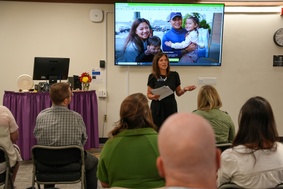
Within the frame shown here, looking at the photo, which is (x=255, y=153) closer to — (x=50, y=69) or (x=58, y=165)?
(x=58, y=165)

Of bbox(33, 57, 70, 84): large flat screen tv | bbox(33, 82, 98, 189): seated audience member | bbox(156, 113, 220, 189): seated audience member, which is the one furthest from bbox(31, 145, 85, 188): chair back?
bbox(33, 57, 70, 84): large flat screen tv

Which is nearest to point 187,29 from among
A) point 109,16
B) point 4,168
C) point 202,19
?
point 202,19

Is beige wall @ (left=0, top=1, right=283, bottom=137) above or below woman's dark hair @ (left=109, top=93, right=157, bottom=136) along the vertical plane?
above

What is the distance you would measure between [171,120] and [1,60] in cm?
498

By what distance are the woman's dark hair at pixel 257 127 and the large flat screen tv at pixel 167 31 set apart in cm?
332

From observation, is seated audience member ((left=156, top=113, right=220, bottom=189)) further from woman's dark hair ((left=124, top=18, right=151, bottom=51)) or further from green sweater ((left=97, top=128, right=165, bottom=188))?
woman's dark hair ((left=124, top=18, right=151, bottom=51))

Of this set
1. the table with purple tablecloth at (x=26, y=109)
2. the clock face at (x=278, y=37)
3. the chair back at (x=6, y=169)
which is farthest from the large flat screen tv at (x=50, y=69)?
the clock face at (x=278, y=37)

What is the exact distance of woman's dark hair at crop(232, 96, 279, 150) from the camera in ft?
5.54

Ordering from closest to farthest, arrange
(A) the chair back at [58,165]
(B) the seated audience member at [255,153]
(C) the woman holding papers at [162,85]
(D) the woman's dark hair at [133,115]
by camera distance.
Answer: (B) the seated audience member at [255,153] < (D) the woman's dark hair at [133,115] < (A) the chair back at [58,165] < (C) the woman holding papers at [162,85]

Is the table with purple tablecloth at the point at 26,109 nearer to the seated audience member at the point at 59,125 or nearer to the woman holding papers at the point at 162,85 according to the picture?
the woman holding papers at the point at 162,85

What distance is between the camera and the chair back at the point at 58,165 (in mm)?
2354

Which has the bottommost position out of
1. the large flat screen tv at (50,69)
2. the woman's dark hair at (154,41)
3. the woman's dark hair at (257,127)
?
the woman's dark hair at (257,127)

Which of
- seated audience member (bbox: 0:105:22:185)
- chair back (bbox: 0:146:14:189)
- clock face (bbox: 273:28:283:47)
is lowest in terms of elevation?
chair back (bbox: 0:146:14:189)

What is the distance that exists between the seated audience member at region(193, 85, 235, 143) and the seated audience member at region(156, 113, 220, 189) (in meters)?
1.72
